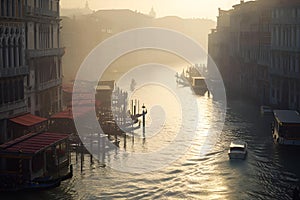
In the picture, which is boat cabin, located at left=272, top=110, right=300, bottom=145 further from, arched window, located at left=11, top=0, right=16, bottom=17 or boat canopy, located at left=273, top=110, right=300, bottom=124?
arched window, located at left=11, top=0, right=16, bottom=17

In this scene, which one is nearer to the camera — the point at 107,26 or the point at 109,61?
the point at 109,61

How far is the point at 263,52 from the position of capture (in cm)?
5859

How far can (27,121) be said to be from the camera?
3172 centimetres

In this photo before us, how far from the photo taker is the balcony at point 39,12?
35.4 m

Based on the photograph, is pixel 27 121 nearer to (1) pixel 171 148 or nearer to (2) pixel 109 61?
(1) pixel 171 148

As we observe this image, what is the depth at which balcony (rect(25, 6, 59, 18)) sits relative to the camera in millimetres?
35444

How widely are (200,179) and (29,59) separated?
15.7 metres

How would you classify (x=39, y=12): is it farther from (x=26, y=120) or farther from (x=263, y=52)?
(x=263, y=52)

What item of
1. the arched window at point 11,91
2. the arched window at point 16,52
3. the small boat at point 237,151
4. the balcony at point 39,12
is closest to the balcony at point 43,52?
the balcony at point 39,12

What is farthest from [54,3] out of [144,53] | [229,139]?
[144,53]

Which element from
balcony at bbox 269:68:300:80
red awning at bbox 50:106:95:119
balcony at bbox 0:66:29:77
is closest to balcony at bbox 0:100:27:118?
balcony at bbox 0:66:29:77

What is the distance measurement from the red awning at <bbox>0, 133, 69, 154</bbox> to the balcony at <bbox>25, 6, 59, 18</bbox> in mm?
11030

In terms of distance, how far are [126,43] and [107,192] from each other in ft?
416

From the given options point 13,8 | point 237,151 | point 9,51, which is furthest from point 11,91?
point 237,151
